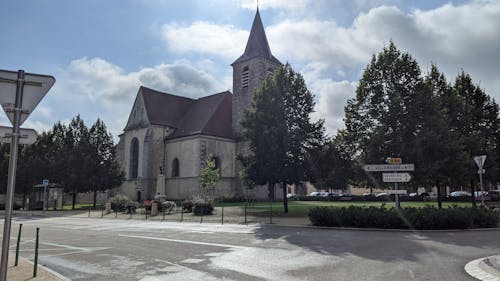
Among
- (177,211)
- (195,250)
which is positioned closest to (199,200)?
(177,211)

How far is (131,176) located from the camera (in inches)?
2184

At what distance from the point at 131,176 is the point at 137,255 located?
151 ft

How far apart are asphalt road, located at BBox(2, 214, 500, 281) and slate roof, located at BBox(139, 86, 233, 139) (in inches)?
1413

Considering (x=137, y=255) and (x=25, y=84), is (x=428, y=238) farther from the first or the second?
(x=25, y=84)

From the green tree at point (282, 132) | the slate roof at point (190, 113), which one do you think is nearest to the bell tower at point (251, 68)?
the slate roof at point (190, 113)

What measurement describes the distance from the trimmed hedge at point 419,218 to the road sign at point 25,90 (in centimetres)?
1442

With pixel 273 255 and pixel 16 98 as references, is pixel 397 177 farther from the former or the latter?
pixel 16 98

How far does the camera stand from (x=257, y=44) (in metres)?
52.8

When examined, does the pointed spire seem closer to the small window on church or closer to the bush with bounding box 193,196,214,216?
the small window on church

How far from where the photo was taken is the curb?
24.8 ft

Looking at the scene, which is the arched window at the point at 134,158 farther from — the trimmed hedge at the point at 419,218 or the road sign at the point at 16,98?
Result: the road sign at the point at 16,98

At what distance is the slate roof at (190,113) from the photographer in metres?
52.1

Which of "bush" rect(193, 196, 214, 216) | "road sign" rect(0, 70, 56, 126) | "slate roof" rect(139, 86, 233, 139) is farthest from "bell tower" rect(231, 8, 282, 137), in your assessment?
"road sign" rect(0, 70, 56, 126)

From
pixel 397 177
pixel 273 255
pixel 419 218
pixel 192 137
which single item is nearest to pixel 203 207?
pixel 397 177
